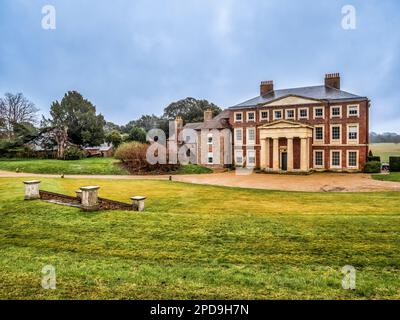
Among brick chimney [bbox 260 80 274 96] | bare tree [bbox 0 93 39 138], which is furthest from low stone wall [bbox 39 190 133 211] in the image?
bare tree [bbox 0 93 39 138]

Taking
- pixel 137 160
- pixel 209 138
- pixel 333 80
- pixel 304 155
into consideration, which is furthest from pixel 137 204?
pixel 333 80

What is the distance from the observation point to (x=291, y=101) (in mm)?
32938

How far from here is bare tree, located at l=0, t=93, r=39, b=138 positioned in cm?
5134

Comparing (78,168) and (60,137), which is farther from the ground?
(60,137)

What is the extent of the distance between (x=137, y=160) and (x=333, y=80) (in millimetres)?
24789

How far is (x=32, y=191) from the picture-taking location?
39.7ft

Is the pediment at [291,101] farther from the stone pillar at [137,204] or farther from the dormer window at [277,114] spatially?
the stone pillar at [137,204]

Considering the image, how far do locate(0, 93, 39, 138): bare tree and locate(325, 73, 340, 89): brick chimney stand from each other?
48459 millimetres

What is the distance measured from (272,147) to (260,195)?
18.4m

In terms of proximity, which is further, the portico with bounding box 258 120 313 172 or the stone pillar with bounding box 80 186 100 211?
the portico with bounding box 258 120 313 172

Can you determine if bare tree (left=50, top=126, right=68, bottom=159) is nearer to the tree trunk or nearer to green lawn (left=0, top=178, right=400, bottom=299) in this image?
the tree trunk

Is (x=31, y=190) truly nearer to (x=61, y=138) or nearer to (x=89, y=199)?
(x=89, y=199)
